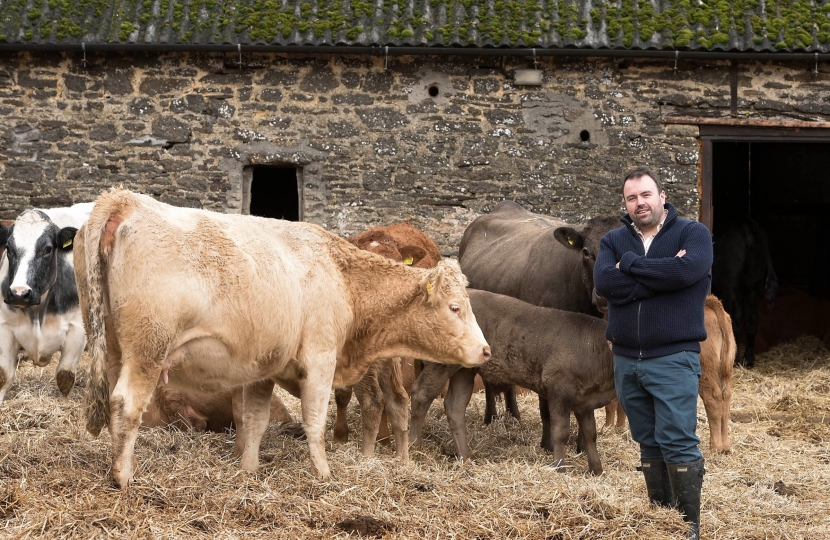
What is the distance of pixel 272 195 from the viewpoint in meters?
16.3

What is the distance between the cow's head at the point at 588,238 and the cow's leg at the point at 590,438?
1.18 m

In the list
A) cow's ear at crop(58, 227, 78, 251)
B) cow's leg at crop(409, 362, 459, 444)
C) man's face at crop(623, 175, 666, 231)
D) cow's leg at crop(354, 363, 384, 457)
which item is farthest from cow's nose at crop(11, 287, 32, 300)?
man's face at crop(623, 175, 666, 231)

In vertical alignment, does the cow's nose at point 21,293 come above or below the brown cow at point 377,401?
above

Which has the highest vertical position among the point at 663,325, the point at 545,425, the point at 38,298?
the point at 663,325

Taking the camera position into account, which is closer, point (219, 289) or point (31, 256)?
point (219, 289)

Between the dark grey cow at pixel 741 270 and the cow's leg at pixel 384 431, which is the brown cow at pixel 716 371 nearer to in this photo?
the cow's leg at pixel 384 431

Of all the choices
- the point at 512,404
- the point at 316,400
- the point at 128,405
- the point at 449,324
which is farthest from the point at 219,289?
the point at 512,404

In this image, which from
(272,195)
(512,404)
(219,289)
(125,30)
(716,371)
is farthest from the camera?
(272,195)

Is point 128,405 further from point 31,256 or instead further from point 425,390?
point 31,256

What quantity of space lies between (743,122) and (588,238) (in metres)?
5.34

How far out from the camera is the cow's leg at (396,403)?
6766 mm

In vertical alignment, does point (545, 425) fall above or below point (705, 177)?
below

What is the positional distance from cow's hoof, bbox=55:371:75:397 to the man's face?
4917 millimetres

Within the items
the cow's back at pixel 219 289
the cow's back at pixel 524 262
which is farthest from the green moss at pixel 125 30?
the cow's back at pixel 219 289
